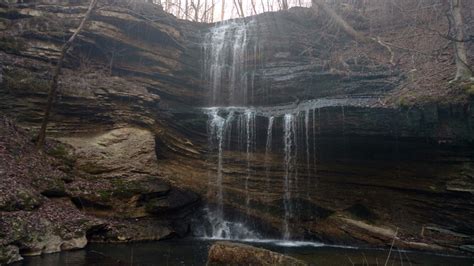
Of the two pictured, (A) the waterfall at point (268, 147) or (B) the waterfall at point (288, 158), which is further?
(A) the waterfall at point (268, 147)

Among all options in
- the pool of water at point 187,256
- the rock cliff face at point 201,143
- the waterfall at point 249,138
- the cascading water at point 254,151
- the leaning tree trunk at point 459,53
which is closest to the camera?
the pool of water at point 187,256

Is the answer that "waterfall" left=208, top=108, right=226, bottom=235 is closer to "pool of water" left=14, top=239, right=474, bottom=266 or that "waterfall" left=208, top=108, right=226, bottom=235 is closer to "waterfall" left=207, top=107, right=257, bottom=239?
"waterfall" left=207, top=107, right=257, bottom=239

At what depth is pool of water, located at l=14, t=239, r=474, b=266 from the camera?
8.77 m

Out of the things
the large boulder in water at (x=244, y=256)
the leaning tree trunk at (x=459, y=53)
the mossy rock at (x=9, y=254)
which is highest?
the leaning tree trunk at (x=459, y=53)

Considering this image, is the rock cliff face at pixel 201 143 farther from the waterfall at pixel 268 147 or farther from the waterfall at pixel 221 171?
the waterfall at pixel 221 171

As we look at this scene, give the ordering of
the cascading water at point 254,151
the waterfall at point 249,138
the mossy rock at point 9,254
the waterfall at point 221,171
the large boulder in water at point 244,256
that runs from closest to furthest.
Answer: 1. the large boulder in water at point 244,256
2. the mossy rock at point 9,254
3. the cascading water at point 254,151
4. the waterfall at point 221,171
5. the waterfall at point 249,138

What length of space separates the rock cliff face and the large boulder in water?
5.19 m

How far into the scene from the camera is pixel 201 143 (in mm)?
16656

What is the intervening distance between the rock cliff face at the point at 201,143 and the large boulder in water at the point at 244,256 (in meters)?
5.19

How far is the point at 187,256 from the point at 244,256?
333cm

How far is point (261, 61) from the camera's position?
1997 cm

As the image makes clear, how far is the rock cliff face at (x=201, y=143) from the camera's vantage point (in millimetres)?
12766

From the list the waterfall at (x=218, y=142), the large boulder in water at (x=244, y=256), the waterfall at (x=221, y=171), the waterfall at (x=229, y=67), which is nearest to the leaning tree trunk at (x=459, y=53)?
the waterfall at (x=221, y=171)

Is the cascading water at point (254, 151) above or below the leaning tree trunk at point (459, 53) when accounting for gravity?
below
